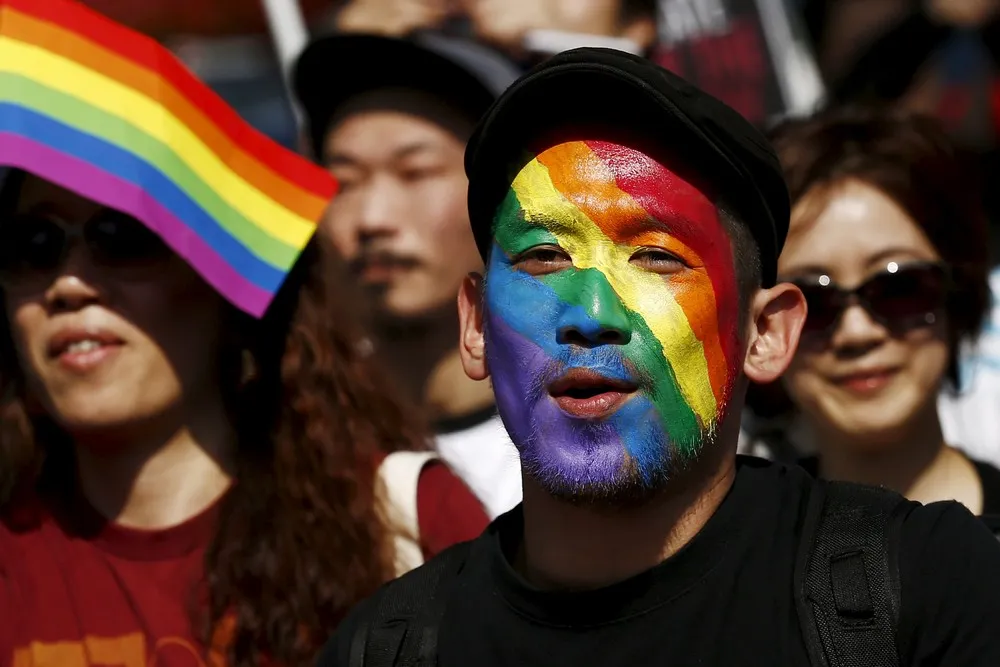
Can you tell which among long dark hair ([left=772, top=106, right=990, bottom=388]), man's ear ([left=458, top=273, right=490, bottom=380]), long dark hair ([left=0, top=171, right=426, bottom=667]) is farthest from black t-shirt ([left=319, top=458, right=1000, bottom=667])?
long dark hair ([left=772, top=106, right=990, bottom=388])

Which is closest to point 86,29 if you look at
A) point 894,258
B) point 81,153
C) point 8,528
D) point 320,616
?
point 81,153

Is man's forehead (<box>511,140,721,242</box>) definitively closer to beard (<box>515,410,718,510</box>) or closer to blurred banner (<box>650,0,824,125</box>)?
beard (<box>515,410,718,510</box>)

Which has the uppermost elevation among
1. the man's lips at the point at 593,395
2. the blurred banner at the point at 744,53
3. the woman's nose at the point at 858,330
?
the blurred banner at the point at 744,53

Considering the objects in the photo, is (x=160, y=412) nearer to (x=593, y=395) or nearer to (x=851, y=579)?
(x=593, y=395)

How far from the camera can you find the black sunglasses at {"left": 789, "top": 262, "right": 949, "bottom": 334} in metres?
3.43

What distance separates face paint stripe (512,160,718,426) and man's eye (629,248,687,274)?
1 cm

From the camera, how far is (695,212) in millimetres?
2213

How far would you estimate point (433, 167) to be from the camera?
426cm

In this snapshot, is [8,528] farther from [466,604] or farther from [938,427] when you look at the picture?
[938,427]

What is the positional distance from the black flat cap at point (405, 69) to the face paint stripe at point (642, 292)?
2.03 m

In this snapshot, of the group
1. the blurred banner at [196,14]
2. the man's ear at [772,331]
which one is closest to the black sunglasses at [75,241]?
the man's ear at [772,331]

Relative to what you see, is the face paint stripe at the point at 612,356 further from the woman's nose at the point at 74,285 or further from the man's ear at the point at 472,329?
the woman's nose at the point at 74,285

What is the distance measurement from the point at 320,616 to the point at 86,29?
1296 millimetres

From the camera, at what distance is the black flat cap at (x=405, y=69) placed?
4.25 meters
